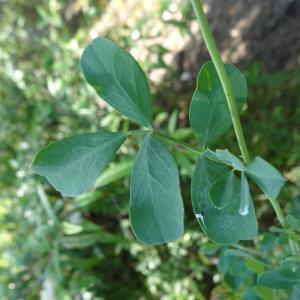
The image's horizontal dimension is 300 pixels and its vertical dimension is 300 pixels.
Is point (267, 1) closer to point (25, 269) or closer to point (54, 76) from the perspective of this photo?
point (54, 76)

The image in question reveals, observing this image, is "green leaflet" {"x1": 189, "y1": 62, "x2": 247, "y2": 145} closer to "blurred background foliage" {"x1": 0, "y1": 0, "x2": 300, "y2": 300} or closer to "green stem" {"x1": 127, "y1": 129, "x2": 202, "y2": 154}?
"green stem" {"x1": 127, "y1": 129, "x2": 202, "y2": 154}

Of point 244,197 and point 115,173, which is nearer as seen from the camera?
point 244,197

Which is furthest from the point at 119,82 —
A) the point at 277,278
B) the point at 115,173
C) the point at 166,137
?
the point at 115,173

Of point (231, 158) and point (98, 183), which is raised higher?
point (231, 158)

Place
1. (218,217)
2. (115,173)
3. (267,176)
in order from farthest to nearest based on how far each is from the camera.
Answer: (115,173), (218,217), (267,176)

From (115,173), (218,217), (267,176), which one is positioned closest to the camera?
(267,176)

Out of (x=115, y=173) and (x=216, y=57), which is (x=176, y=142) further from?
(x=115, y=173)

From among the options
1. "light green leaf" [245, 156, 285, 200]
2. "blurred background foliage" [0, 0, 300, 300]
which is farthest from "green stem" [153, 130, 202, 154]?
"blurred background foliage" [0, 0, 300, 300]
